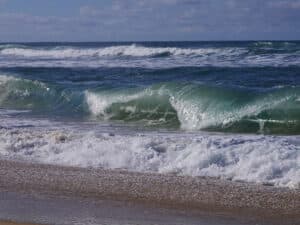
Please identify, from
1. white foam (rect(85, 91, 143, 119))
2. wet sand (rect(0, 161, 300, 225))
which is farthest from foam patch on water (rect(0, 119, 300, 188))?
white foam (rect(85, 91, 143, 119))

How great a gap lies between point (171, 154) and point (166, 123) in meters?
4.35

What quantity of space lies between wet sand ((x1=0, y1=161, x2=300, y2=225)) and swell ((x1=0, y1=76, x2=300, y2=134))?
4.45m

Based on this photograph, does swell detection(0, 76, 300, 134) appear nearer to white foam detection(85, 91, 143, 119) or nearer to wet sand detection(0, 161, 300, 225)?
white foam detection(85, 91, 143, 119)

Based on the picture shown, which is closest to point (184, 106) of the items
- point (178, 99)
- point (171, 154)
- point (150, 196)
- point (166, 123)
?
point (178, 99)

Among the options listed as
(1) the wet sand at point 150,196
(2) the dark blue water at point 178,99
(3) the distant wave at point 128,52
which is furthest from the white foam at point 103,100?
(3) the distant wave at point 128,52

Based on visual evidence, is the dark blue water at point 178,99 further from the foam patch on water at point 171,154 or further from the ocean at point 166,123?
the foam patch on water at point 171,154

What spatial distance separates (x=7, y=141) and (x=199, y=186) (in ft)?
12.4

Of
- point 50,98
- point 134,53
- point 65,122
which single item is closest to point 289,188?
point 65,122

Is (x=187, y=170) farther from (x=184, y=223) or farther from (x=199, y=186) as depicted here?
(x=184, y=223)

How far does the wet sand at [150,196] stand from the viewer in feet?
18.6

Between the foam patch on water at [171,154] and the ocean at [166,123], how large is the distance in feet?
0.04

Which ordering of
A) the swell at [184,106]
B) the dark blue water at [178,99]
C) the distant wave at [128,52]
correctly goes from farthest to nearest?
the distant wave at [128,52]
the dark blue water at [178,99]
the swell at [184,106]

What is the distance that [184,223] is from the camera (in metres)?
5.37

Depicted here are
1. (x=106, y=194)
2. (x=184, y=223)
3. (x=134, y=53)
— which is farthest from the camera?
(x=134, y=53)
